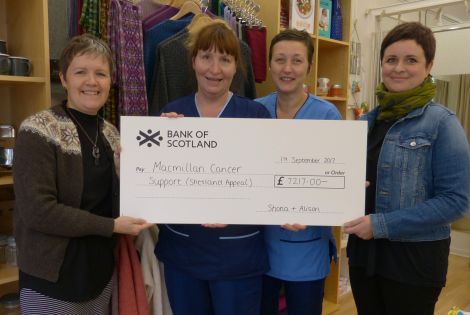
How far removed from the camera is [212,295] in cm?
124

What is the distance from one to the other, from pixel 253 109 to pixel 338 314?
6.17 ft

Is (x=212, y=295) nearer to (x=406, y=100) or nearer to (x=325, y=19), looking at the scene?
(x=406, y=100)

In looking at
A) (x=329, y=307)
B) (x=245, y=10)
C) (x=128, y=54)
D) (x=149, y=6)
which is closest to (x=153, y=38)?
(x=128, y=54)

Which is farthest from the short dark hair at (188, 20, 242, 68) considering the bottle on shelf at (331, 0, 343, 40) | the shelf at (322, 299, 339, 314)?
the shelf at (322, 299, 339, 314)

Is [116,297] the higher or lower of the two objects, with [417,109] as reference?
lower

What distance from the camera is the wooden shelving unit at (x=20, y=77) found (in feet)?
4.75

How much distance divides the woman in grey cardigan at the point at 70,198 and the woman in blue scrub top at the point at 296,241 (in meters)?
0.48

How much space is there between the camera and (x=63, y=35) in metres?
1.81

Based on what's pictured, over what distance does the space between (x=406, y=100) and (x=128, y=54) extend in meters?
1.07

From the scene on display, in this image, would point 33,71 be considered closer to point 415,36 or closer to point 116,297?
point 116,297

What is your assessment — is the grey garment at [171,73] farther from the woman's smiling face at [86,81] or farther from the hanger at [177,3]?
the woman's smiling face at [86,81]

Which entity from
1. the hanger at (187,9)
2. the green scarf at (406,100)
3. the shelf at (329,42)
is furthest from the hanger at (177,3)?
the green scarf at (406,100)

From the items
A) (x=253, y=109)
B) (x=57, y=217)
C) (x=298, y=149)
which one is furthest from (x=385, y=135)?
(x=57, y=217)

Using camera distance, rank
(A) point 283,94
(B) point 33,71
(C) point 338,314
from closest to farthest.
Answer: (A) point 283,94 < (B) point 33,71 < (C) point 338,314
